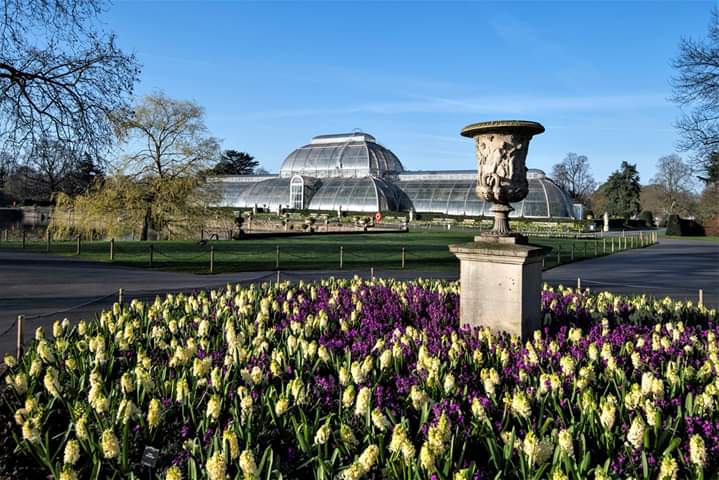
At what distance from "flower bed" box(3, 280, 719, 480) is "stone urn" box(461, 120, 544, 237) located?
1729mm

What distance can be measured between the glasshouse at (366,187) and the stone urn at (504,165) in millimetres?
46115

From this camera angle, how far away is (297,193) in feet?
201

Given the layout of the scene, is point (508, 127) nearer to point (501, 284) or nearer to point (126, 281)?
point (501, 284)

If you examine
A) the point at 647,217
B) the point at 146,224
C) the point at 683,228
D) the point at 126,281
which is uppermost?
the point at 647,217

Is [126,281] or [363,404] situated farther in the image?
[126,281]

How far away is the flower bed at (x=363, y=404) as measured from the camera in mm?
3115

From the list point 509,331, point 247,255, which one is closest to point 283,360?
point 509,331

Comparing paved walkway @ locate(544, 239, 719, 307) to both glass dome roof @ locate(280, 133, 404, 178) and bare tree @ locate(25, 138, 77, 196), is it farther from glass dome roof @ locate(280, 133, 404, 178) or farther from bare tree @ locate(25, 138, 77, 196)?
glass dome roof @ locate(280, 133, 404, 178)

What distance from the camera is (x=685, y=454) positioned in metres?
3.27

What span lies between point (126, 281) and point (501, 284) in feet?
36.1

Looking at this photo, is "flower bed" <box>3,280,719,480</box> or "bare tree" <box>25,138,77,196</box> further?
"bare tree" <box>25,138,77,196</box>

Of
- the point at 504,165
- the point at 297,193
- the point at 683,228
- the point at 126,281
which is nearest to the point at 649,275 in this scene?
the point at 504,165

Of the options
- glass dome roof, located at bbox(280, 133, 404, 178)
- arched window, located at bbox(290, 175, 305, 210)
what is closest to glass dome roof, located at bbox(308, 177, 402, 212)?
arched window, located at bbox(290, 175, 305, 210)

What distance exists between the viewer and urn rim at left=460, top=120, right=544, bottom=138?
259 inches
